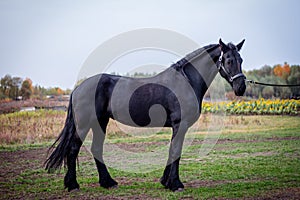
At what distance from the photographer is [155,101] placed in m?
5.27

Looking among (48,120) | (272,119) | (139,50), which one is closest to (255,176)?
(139,50)

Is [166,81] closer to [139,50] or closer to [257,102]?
[139,50]

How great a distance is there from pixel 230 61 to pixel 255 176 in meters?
2.43

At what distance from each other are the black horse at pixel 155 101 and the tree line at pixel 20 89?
37.2 ft

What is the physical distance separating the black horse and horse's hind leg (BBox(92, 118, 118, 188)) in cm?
2

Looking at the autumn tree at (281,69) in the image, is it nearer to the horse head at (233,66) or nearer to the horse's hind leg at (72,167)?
the horse head at (233,66)

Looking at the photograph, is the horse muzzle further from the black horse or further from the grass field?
the grass field

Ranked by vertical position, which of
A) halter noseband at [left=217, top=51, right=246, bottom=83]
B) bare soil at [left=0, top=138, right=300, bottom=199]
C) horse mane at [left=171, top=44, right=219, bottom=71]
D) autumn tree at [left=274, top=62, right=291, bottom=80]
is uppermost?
autumn tree at [left=274, top=62, right=291, bottom=80]

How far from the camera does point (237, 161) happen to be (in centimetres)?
723

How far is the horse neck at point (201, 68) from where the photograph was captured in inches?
209

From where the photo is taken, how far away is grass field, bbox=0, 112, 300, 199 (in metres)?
4.94

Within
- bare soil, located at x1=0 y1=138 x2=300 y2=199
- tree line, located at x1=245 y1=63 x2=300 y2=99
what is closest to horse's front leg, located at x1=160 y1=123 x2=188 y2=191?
bare soil, located at x1=0 y1=138 x2=300 y2=199

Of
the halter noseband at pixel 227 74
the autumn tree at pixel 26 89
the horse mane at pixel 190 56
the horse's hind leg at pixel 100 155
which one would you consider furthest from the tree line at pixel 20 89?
the halter noseband at pixel 227 74

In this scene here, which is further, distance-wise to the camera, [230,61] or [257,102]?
[257,102]
